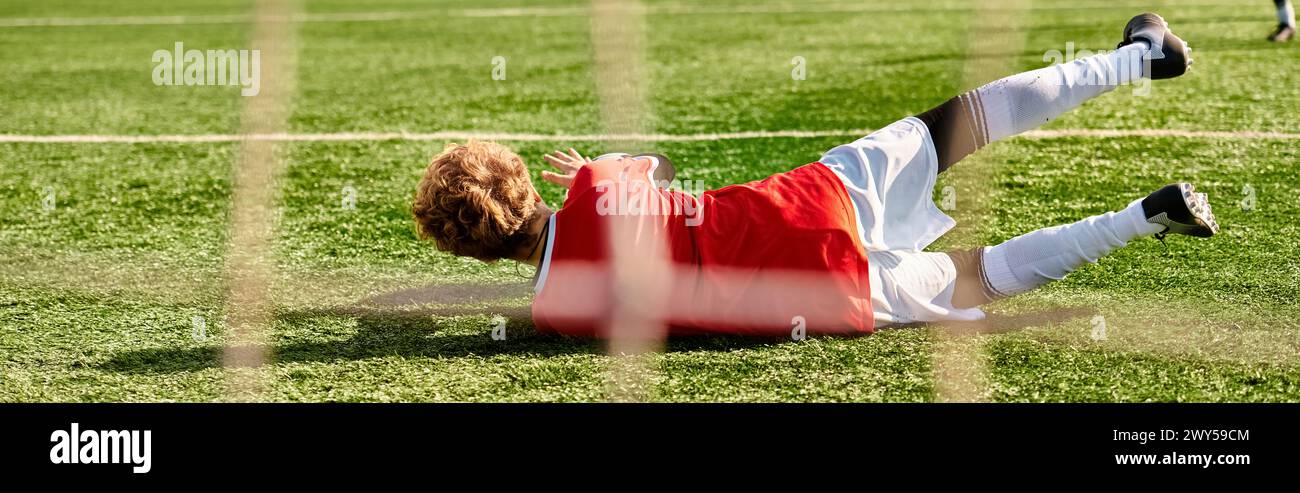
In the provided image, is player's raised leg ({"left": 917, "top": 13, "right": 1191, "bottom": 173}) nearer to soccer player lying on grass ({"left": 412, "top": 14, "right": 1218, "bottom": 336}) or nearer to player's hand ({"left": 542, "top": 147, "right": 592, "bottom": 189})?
soccer player lying on grass ({"left": 412, "top": 14, "right": 1218, "bottom": 336})

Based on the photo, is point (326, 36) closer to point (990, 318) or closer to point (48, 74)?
point (48, 74)

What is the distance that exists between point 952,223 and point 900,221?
117 mm

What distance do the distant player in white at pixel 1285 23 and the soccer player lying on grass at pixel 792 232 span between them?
471 cm

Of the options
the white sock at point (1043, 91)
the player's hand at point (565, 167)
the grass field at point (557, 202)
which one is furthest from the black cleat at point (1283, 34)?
the player's hand at point (565, 167)

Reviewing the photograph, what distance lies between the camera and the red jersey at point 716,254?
2.74 meters

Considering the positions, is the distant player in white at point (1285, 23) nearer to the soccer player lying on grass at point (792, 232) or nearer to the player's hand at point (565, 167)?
the soccer player lying on grass at point (792, 232)

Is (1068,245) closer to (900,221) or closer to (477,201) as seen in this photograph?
(900,221)

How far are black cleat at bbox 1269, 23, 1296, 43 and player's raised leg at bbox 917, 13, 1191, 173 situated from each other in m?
4.51

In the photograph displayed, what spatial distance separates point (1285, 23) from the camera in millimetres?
7055

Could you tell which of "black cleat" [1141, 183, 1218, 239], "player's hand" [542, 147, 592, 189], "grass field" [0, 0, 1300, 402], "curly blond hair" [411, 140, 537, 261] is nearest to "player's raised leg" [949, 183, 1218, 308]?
"black cleat" [1141, 183, 1218, 239]

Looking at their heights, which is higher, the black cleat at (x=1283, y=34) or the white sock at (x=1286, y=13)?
the white sock at (x=1286, y=13)

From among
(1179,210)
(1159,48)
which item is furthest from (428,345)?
(1159,48)

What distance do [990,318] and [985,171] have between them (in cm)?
149

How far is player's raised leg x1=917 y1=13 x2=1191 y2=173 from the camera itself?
9.67 ft
